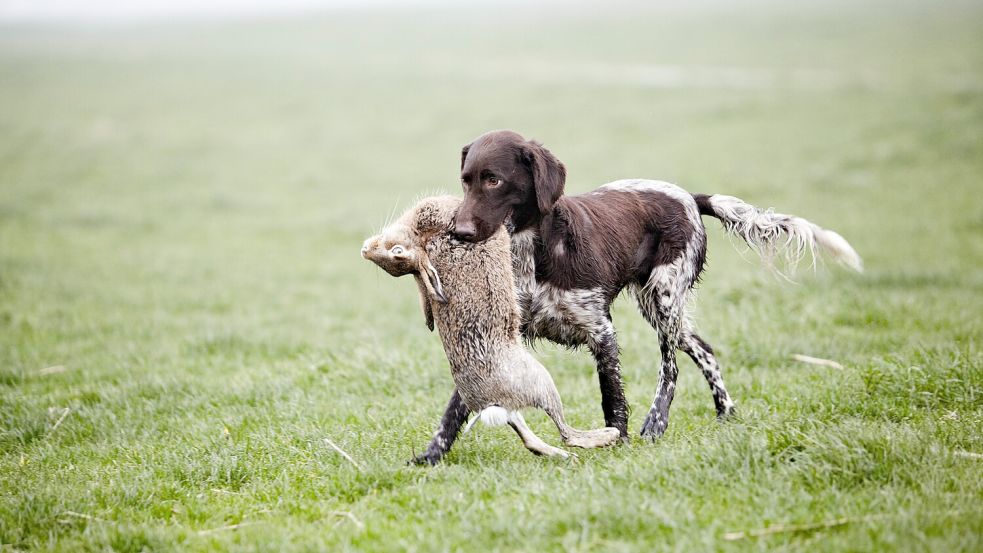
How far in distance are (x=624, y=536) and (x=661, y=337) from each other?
82.5 inches

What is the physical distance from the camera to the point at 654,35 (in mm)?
43875

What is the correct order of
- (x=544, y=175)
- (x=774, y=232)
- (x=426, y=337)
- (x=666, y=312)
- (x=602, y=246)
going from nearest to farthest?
(x=544, y=175), (x=602, y=246), (x=666, y=312), (x=774, y=232), (x=426, y=337)

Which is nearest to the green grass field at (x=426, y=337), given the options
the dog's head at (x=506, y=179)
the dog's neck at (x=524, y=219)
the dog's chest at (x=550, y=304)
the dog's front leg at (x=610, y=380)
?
the dog's front leg at (x=610, y=380)

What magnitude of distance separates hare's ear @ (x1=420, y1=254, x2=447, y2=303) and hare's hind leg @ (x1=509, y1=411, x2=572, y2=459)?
0.70m

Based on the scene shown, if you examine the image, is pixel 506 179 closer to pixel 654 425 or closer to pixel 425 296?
pixel 425 296

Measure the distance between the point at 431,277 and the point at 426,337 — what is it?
369 cm

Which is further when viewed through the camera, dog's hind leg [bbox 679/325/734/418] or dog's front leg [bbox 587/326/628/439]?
dog's hind leg [bbox 679/325/734/418]

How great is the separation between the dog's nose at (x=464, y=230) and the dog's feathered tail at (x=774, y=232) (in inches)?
79.4

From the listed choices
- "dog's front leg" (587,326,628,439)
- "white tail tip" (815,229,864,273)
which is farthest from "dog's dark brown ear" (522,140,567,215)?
"white tail tip" (815,229,864,273)

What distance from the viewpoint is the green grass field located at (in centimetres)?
395

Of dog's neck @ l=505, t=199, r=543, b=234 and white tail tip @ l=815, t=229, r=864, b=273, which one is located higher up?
dog's neck @ l=505, t=199, r=543, b=234

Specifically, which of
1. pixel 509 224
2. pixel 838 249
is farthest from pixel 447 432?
pixel 838 249

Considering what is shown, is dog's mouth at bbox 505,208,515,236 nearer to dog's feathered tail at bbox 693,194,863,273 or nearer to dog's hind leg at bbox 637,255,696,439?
dog's hind leg at bbox 637,255,696,439

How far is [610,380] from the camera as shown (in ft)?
16.1
